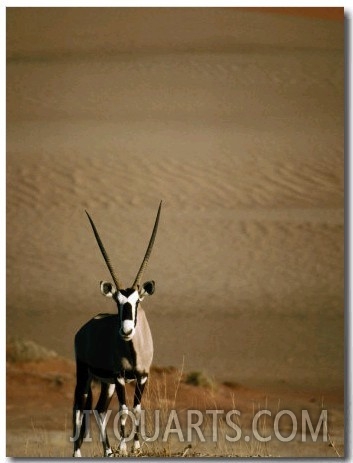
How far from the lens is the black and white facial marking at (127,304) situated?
7.33 m

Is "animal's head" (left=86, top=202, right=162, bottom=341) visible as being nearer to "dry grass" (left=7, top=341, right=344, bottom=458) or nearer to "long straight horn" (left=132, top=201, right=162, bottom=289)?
"long straight horn" (left=132, top=201, right=162, bottom=289)

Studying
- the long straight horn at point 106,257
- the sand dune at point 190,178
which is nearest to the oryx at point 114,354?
the long straight horn at point 106,257

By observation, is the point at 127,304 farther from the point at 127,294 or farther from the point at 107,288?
the point at 107,288

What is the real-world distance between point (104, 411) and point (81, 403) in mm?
153

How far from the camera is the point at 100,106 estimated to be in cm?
785

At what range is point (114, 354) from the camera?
24.3 feet

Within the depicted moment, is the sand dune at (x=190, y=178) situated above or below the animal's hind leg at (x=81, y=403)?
above

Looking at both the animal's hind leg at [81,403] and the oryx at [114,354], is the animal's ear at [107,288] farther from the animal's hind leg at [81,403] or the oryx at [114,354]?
the animal's hind leg at [81,403]

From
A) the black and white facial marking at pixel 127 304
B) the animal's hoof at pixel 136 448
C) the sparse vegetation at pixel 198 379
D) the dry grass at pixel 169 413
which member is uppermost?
the black and white facial marking at pixel 127 304

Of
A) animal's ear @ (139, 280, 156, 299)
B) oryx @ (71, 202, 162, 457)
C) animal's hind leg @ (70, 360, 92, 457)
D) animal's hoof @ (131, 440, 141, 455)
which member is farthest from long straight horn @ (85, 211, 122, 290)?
animal's hoof @ (131, 440, 141, 455)

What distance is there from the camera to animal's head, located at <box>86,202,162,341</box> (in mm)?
7336

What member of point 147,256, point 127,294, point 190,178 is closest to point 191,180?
point 190,178

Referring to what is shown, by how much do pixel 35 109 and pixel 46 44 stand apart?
405mm

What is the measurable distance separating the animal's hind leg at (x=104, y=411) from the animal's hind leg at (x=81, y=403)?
3.2 inches
